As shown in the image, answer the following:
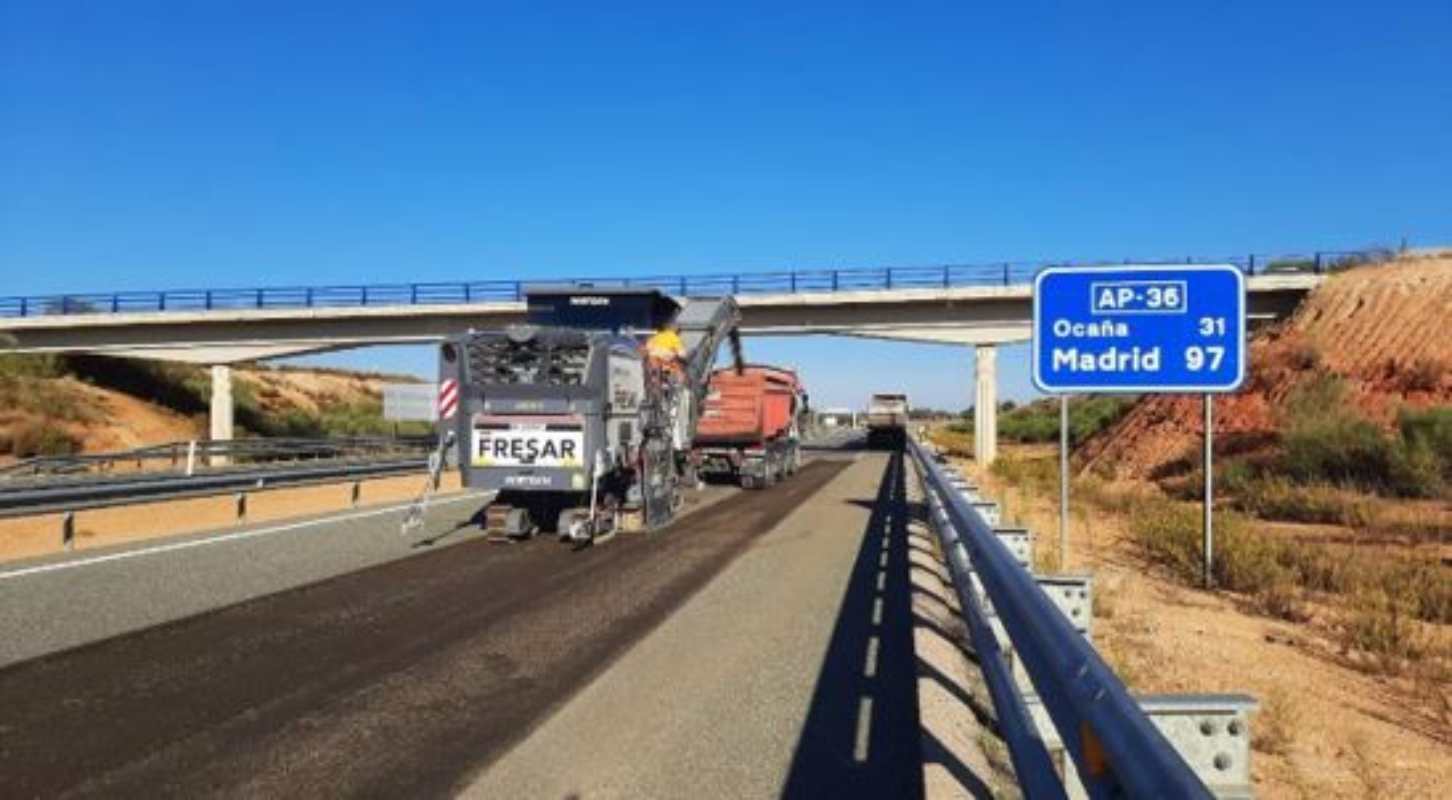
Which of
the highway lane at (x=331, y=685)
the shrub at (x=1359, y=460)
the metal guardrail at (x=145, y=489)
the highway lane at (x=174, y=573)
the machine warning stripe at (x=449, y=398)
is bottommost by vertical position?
the highway lane at (x=331, y=685)

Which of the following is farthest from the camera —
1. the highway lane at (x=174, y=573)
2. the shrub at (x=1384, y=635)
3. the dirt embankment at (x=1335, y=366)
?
the dirt embankment at (x=1335, y=366)

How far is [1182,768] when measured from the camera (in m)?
2.77

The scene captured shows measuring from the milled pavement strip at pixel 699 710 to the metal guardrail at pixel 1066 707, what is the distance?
1156 millimetres

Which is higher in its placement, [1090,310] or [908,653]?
[1090,310]

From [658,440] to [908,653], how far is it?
9.68 m

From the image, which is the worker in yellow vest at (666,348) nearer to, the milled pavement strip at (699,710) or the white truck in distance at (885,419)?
the milled pavement strip at (699,710)

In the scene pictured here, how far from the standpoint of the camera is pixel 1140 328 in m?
11.1

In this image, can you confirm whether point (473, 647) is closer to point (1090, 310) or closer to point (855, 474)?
point (1090, 310)

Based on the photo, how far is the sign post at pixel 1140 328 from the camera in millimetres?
11039

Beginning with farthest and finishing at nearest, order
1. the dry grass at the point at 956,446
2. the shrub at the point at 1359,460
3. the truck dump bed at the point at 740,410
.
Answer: the dry grass at the point at 956,446 → the truck dump bed at the point at 740,410 → the shrub at the point at 1359,460

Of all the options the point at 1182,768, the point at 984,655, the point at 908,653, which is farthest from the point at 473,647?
the point at 1182,768

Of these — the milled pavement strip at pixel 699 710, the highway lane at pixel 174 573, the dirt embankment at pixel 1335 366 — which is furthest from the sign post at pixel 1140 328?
the dirt embankment at pixel 1335 366

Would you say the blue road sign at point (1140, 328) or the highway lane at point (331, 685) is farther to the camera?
the blue road sign at point (1140, 328)

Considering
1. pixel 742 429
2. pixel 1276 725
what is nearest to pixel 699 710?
pixel 1276 725
